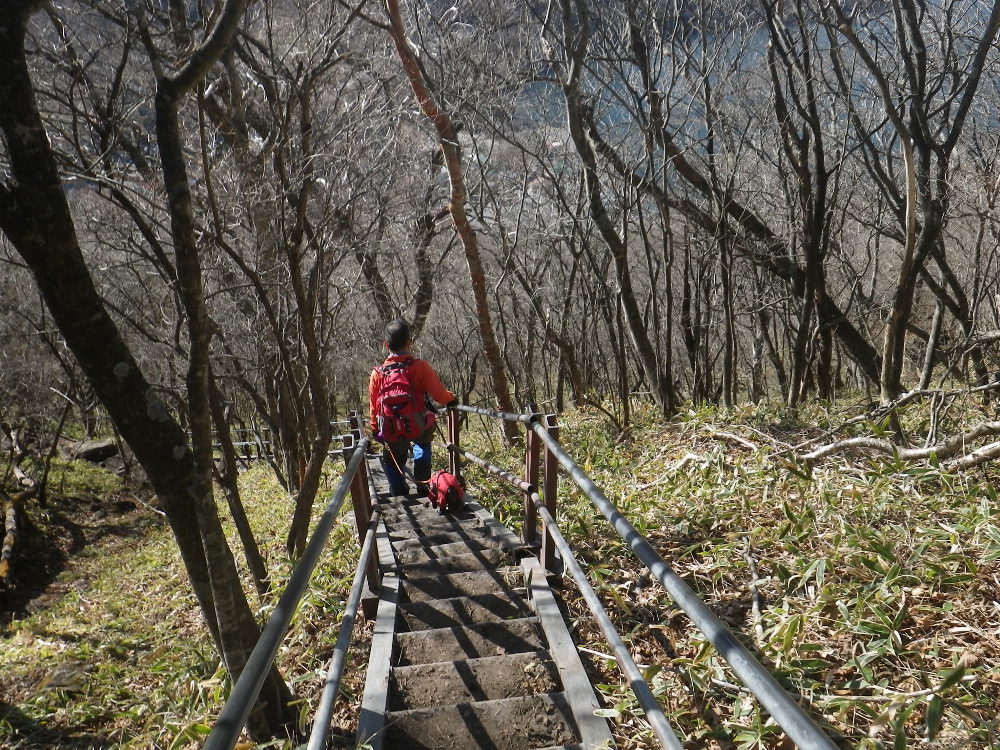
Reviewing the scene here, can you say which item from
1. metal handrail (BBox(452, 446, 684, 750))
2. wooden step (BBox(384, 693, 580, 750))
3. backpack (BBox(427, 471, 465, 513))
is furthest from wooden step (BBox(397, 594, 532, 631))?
backpack (BBox(427, 471, 465, 513))

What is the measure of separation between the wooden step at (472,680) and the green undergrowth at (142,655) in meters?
0.29

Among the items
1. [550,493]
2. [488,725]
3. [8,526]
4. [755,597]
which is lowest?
[8,526]

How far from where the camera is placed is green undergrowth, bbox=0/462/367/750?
12.1 ft

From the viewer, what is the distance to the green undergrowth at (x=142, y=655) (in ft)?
12.1

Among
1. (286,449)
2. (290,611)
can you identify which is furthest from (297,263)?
(290,611)

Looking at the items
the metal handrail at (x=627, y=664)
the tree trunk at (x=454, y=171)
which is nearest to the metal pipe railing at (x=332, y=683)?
the metal handrail at (x=627, y=664)

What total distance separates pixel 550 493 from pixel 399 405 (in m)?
2.38

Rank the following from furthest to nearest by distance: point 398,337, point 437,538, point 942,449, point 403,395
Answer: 1. point 398,337
2. point 403,395
3. point 437,538
4. point 942,449

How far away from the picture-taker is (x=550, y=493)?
3807 millimetres

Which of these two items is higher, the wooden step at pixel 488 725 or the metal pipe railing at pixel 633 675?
the metal pipe railing at pixel 633 675

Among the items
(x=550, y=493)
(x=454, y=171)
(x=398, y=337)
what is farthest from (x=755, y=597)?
(x=454, y=171)

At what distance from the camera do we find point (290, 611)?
5.81 ft

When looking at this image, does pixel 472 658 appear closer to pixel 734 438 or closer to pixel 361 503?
pixel 361 503

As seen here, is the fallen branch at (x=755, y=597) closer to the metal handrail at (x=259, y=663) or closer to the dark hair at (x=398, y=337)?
the metal handrail at (x=259, y=663)
